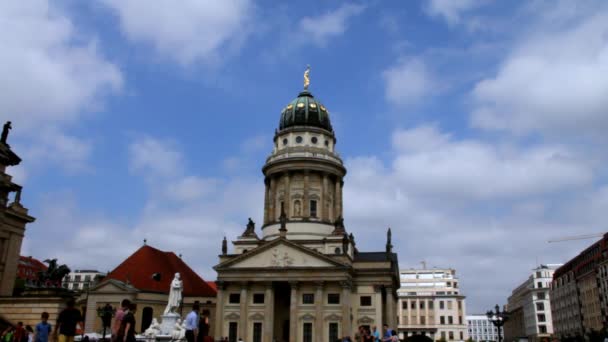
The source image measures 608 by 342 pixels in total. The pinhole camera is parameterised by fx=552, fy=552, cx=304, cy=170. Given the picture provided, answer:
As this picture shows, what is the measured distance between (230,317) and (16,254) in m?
22.6

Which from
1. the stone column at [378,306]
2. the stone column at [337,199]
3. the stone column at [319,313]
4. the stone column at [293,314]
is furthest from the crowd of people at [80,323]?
the stone column at [337,199]

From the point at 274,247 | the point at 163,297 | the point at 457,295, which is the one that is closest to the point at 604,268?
the point at 457,295

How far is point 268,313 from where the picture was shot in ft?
182

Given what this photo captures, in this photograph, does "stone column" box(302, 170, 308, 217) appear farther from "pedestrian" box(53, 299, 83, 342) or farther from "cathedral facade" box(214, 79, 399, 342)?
"pedestrian" box(53, 299, 83, 342)

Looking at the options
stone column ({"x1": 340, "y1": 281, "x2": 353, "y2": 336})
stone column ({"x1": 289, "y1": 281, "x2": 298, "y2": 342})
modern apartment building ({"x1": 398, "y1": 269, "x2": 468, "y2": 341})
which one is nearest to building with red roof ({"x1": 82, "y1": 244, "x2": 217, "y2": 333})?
stone column ({"x1": 289, "y1": 281, "x2": 298, "y2": 342})

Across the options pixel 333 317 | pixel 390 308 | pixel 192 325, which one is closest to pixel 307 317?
pixel 333 317

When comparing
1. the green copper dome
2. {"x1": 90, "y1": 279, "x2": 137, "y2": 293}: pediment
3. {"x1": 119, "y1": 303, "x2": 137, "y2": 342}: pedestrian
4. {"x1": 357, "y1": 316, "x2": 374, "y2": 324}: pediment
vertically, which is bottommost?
{"x1": 119, "y1": 303, "x2": 137, "y2": 342}: pedestrian

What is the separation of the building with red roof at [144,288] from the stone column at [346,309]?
13.8m

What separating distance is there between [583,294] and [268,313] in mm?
56182

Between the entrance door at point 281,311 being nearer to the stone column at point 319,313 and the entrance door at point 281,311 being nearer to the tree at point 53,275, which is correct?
the stone column at point 319,313

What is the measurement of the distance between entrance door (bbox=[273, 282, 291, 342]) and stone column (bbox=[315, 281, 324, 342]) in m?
4.91

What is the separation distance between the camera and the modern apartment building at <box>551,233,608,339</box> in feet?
252

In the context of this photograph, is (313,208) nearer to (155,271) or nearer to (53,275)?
(155,271)

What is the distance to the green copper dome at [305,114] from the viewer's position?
2744 inches
